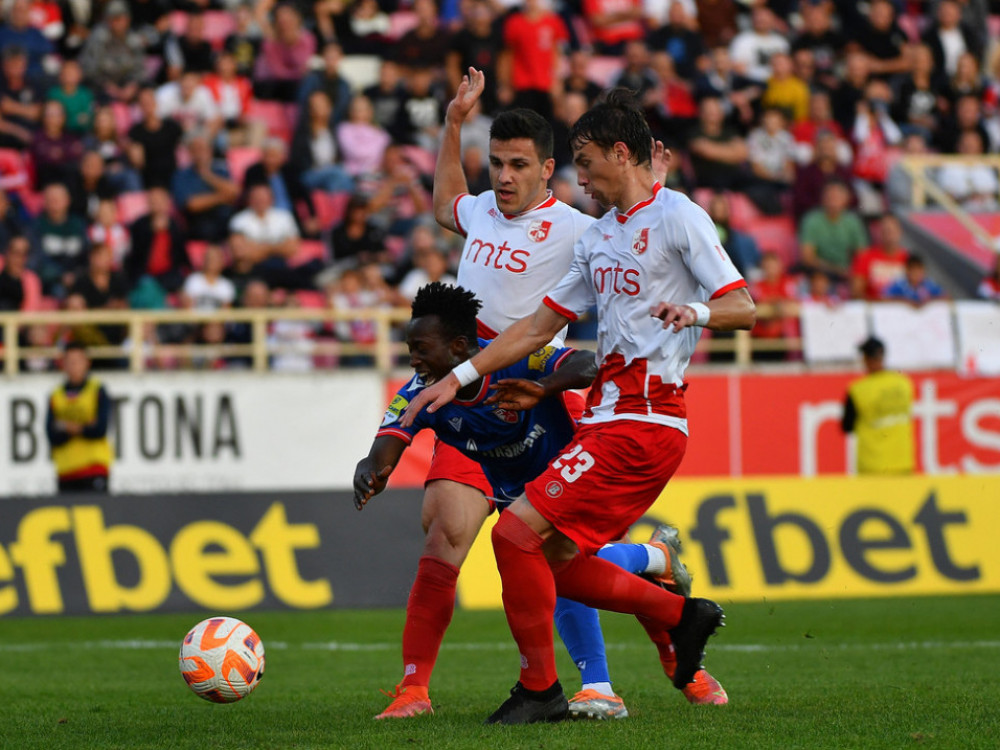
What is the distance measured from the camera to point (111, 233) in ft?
52.1

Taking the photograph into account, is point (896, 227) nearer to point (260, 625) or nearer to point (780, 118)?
point (780, 118)

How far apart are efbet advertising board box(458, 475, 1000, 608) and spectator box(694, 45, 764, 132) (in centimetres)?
694

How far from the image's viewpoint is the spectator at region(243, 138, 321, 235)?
54.6 ft

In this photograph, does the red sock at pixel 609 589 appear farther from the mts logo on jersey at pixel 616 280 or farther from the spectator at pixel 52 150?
the spectator at pixel 52 150

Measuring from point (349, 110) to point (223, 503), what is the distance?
6.50 m

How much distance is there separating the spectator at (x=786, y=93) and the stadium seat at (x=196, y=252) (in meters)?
7.32

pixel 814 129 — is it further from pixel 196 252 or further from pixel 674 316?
pixel 674 316

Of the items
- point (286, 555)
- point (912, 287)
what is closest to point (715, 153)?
point (912, 287)

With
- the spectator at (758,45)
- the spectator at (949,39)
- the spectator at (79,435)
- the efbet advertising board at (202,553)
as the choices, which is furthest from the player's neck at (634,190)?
the spectator at (949,39)

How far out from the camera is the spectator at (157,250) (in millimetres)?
15883

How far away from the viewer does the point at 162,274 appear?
16.0 metres

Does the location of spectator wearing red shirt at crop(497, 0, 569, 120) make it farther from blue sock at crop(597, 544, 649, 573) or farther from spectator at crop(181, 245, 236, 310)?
blue sock at crop(597, 544, 649, 573)

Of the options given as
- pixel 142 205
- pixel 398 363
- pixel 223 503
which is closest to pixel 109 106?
pixel 142 205

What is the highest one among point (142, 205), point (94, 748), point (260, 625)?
point (142, 205)
